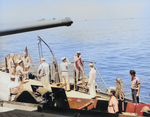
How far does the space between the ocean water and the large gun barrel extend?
0.13m

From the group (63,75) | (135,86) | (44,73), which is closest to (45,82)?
(44,73)

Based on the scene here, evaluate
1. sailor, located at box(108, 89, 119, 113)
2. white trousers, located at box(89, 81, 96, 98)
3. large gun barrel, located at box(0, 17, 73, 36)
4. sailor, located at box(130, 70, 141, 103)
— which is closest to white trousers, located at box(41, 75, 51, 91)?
white trousers, located at box(89, 81, 96, 98)

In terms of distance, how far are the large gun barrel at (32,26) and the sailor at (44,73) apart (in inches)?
22.0

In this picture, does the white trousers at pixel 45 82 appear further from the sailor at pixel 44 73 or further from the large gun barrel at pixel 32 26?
the large gun barrel at pixel 32 26

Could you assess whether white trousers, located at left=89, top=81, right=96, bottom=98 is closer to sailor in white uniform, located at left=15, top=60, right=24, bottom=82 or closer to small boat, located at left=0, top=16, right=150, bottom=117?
small boat, located at left=0, top=16, right=150, bottom=117

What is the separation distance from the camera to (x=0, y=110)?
4.38m

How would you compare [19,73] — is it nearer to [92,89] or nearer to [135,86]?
[92,89]

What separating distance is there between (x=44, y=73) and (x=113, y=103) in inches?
43.6

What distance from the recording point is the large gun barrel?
11.9 ft

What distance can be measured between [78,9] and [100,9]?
0.31 meters

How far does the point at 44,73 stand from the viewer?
4.06 meters

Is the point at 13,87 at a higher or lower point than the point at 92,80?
lower

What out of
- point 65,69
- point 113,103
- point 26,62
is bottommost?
point 113,103

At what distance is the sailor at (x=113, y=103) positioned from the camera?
3.63m
